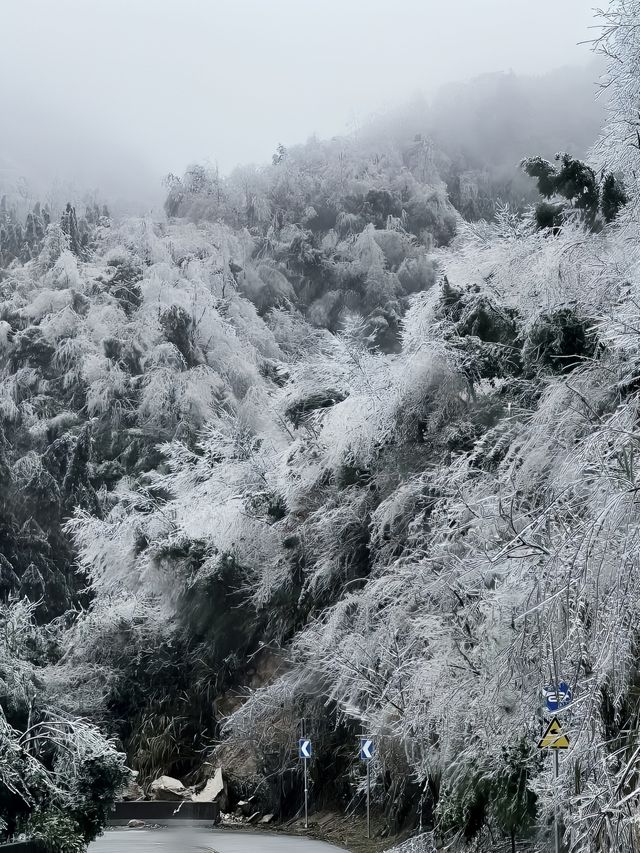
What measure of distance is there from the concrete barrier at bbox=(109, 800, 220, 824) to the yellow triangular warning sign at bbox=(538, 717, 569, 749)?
2147 centimetres

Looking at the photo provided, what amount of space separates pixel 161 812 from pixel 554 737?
895 inches

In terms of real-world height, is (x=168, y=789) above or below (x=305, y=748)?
below

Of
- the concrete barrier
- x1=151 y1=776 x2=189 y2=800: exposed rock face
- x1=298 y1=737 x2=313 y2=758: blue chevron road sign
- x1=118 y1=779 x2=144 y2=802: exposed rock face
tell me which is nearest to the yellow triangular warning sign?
x1=298 y1=737 x2=313 y2=758: blue chevron road sign

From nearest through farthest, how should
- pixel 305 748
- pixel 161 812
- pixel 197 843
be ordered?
pixel 197 843, pixel 305 748, pixel 161 812

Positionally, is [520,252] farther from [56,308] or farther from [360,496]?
[56,308]

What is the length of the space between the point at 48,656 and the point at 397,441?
1280 cm

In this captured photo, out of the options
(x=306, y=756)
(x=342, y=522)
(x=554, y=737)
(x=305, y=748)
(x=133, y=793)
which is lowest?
(x=133, y=793)

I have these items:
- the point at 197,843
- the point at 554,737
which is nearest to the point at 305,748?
the point at 197,843

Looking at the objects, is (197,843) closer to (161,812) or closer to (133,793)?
(161,812)

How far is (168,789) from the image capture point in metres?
33.4

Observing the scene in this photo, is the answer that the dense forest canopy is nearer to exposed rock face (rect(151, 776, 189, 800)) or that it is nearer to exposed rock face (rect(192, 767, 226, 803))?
exposed rock face (rect(192, 767, 226, 803))

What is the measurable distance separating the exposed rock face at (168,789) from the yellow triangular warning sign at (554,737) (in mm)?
23129

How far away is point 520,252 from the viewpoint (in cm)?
2584

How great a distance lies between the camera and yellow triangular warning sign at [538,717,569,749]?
1177 centimetres
